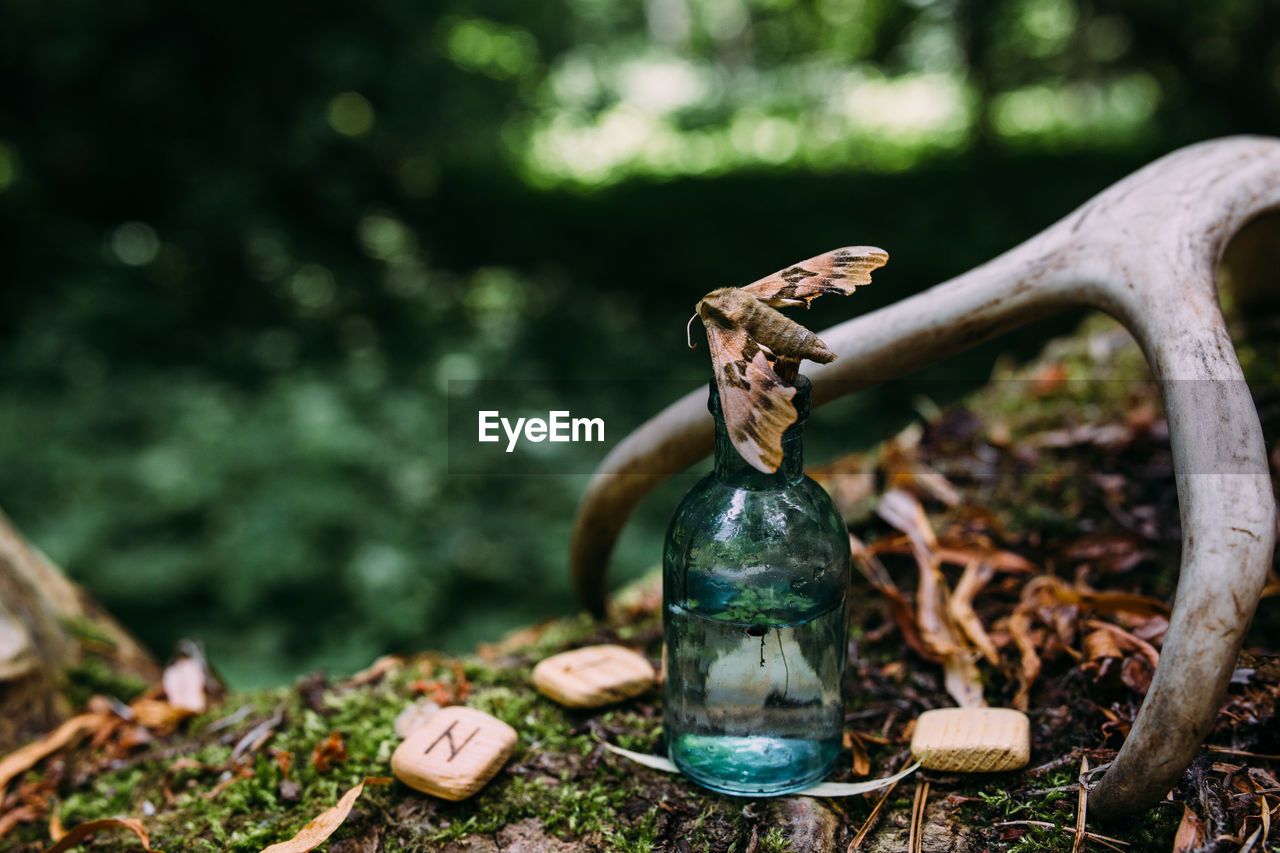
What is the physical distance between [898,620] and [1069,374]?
1.25 m

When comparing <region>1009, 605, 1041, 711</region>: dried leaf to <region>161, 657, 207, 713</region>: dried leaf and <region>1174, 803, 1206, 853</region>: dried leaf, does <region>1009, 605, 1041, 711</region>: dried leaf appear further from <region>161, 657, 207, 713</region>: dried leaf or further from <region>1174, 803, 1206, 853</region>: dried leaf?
<region>161, 657, 207, 713</region>: dried leaf

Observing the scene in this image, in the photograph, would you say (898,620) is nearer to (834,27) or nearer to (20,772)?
(20,772)

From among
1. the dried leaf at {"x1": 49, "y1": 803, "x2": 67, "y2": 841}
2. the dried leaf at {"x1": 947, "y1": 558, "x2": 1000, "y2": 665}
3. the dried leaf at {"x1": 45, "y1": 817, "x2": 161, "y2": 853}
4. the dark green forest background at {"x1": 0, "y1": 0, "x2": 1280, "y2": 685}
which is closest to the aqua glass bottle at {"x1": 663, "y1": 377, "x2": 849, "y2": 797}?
the dried leaf at {"x1": 947, "y1": 558, "x2": 1000, "y2": 665}

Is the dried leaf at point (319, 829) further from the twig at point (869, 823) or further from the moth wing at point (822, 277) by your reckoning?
the moth wing at point (822, 277)

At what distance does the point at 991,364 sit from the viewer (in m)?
5.54

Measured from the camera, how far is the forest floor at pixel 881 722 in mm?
1168

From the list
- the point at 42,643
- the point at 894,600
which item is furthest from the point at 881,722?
the point at 42,643

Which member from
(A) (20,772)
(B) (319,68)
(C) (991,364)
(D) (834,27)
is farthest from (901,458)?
(D) (834,27)

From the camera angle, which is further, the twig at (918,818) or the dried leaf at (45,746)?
the dried leaf at (45,746)

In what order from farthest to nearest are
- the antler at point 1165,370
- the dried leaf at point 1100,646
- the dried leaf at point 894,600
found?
the dried leaf at point 894,600, the dried leaf at point 1100,646, the antler at point 1165,370

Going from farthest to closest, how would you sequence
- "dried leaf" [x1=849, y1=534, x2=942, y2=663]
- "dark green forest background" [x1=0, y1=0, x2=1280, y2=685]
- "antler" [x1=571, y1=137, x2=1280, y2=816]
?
1. "dark green forest background" [x1=0, y1=0, x2=1280, y2=685]
2. "dried leaf" [x1=849, y1=534, x2=942, y2=663]
3. "antler" [x1=571, y1=137, x2=1280, y2=816]

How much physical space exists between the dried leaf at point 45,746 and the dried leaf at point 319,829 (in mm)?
629

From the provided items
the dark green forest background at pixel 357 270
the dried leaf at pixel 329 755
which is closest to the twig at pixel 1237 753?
the dried leaf at pixel 329 755

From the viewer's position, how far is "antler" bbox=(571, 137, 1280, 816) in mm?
955
